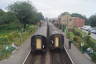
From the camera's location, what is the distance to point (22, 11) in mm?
46844

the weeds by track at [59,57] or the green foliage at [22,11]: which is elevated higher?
the green foliage at [22,11]

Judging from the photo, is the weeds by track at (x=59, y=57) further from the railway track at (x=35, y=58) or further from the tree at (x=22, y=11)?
the tree at (x=22, y=11)

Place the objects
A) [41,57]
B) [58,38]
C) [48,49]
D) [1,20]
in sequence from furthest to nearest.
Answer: [1,20]
[48,49]
[58,38]
[41,57]

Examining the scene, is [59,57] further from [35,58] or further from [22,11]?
[22,11]

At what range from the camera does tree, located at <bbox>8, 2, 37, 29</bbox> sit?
47031mm

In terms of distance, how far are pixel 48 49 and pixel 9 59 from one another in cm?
645

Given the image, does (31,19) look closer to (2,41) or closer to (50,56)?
(2,41)

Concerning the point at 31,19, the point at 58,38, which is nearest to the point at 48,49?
the point at 58,38

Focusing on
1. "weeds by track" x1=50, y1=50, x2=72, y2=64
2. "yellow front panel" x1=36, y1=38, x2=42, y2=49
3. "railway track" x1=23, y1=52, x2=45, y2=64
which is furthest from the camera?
"yellow front panel" x1=36, y1=38, x2=42, y2=49

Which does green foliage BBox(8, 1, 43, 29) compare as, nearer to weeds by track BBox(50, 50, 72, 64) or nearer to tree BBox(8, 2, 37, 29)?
tree BBox(8, 2, 37, 29)

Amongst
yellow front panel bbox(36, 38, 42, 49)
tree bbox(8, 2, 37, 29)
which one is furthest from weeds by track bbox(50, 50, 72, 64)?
tree bbox(8, 2, 37, 29)

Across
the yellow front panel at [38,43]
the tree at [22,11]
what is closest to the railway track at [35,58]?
the yellow front panel at [38,43]

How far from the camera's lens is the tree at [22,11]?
47031mm

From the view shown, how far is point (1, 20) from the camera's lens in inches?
2143
